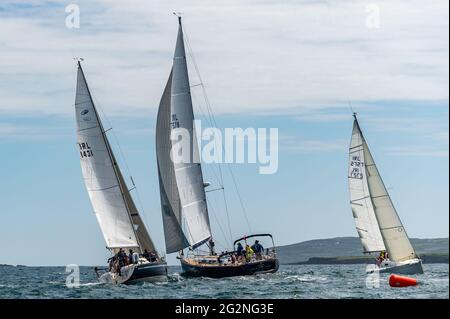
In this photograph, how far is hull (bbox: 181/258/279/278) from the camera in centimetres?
6612

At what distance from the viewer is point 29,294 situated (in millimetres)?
54969

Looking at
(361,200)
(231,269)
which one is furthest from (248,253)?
(361,200)

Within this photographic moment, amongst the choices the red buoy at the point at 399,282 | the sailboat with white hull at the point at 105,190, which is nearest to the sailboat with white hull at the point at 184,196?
the sailboat with white hull at the point at 105,190

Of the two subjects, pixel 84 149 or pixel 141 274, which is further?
pixel 84 149

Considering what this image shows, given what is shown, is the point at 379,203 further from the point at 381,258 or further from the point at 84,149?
the point at 84,149

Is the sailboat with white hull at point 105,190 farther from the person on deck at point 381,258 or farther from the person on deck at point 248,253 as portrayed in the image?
the person on deck at point 381,258

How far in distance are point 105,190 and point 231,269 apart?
411 inches

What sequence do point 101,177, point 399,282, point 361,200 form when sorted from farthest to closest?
point 361,200, point 101,177, point 399,282

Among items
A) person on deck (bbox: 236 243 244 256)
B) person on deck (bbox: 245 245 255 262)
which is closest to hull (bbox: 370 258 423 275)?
person on deck (bbox: 245 245 255 262)

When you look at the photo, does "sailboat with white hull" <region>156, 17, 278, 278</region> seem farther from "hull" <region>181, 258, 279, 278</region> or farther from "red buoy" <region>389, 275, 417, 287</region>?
"red buoy" <region>389, 275, 417, 287</region>

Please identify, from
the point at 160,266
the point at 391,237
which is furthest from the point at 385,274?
the point at 160,266

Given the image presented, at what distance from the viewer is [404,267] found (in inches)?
2798

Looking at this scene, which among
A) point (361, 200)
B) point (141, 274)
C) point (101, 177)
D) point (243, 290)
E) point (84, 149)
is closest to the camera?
point (243, 290)

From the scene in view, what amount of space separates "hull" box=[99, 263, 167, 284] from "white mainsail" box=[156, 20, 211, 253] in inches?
440
